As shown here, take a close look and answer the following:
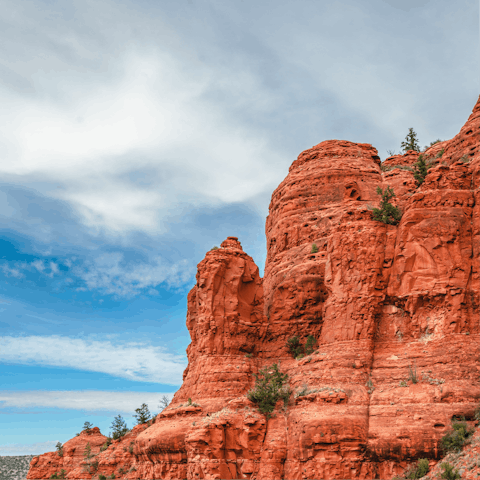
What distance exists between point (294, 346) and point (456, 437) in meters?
16.4

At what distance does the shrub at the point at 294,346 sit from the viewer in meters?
40.6

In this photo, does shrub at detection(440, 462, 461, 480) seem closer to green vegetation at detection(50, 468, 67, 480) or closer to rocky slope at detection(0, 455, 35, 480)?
green vegetation at detection(50, 468, 67, 480)

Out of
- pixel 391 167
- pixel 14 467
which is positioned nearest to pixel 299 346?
pixel 391 167

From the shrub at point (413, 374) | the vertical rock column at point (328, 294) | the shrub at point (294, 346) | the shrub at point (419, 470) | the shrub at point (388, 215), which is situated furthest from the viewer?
the shrub at point (294, 346)

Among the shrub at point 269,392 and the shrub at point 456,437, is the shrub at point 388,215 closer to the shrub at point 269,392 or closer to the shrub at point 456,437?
the shrub at point 269,392

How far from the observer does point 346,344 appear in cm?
3375

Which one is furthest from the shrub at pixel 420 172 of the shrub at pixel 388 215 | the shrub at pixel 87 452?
the shrub at pixel 87 452

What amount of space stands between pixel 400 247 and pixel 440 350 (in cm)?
735

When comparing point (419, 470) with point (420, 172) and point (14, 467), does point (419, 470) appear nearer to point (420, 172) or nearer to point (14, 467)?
point (420, 172)

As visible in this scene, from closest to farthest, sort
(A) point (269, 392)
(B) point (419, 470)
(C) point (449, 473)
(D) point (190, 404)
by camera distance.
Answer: (C) point (449, 473) < (B) point (419, 470) < (A) point (269, 392) < (D) point (190, 404)

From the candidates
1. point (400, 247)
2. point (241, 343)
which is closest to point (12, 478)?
point (241, 343)

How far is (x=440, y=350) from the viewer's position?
30.4 meters

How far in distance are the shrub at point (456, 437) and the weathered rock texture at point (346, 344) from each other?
17.1 inches

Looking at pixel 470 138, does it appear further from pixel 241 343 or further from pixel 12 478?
pixel 12 478
